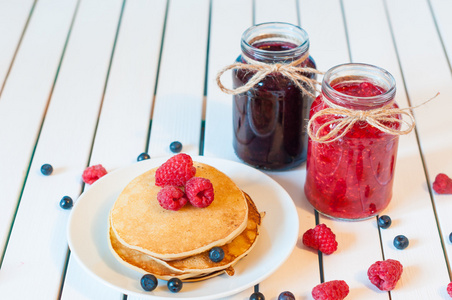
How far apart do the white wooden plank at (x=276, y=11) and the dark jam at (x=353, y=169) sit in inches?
37.6

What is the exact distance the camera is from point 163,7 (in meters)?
2.64

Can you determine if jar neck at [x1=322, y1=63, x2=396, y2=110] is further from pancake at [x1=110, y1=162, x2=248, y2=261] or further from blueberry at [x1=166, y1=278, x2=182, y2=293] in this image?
blueberry at [x1=166, y1=278, x2=182, y2=293]

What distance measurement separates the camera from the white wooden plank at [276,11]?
251 cm

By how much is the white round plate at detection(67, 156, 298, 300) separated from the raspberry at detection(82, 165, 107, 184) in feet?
0.27

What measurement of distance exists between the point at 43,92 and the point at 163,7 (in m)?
0.72

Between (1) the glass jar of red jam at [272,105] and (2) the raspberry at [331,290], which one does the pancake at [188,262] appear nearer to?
(2) the raspberry at [331,290]

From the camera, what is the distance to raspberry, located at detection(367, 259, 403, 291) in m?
1.47

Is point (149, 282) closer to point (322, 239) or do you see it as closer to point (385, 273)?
point (322, 239)

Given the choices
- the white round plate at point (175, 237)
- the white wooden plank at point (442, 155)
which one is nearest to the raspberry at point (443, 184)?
the white wooden plank at point (442, 155)

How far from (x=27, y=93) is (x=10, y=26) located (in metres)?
0.49

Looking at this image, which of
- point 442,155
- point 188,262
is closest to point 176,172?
point 188,262

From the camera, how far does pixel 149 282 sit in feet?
4.62

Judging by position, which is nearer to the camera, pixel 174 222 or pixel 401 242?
pixel 174 222

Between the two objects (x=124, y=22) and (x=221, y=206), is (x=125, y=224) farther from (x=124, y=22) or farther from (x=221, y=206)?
(x=124, y=22)
